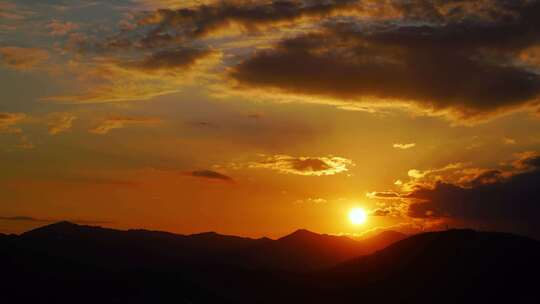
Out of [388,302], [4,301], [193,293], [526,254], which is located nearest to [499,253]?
[526,254]

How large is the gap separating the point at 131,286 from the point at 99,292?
31.6 ft

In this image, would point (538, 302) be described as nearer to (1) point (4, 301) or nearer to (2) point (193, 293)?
(2) point (193, 293)

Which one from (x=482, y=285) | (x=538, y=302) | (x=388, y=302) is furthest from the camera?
(x=388, y=302)

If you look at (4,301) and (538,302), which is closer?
(538,302)

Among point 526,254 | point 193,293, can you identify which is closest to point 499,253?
point 526,254

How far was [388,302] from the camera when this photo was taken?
19888cm

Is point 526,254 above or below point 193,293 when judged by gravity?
above

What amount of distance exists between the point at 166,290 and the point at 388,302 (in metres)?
68.3

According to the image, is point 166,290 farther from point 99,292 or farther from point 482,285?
point 482,285

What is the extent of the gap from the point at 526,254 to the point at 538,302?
2305cm

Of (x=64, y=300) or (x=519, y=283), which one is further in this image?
(x=64, y=300)

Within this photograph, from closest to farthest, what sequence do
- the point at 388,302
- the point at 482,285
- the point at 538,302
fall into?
the point at 538,302
the point at 482,285
the point at 388,302

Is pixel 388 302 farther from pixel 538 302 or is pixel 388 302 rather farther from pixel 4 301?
pixel 4 301

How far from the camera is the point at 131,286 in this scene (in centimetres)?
19262
